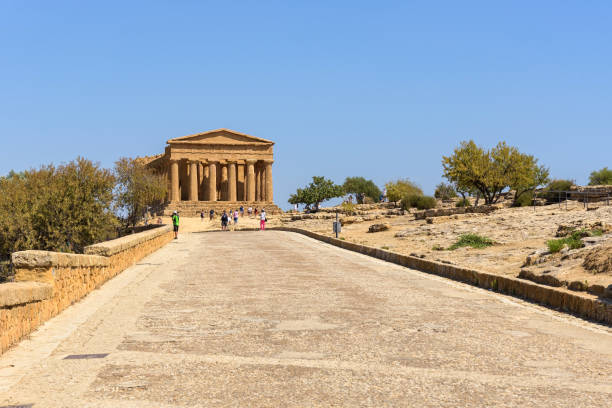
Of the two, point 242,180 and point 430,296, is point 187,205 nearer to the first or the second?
point 242,180

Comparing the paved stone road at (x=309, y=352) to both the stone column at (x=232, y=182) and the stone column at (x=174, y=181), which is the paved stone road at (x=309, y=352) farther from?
the stone column at (x=232, y=182)

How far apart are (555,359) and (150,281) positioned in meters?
9.78

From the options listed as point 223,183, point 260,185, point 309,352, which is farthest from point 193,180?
point 309,352

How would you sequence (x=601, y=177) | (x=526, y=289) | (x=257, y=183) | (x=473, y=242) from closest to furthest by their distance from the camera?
(x=526, y=289)
(x=473, y=242)
(x=601, y=177)
(x=257, y=183)

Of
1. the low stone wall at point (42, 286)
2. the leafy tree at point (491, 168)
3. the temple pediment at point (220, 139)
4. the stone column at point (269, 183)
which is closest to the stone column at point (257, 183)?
the stone column at point (269, 183)

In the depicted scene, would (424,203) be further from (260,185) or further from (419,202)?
(260,185)

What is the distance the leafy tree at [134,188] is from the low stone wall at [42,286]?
4584 cm

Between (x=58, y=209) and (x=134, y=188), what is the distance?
21183 mm

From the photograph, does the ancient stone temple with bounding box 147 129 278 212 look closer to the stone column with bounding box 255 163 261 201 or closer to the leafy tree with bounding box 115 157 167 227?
the stone column with bounding box 255 163 261 201

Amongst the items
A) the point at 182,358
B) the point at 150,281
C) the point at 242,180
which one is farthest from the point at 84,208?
the point at 242,180

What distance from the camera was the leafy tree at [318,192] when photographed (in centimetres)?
11438

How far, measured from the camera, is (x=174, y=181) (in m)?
96.9

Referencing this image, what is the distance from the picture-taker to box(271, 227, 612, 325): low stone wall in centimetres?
981

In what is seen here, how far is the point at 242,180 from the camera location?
111m
